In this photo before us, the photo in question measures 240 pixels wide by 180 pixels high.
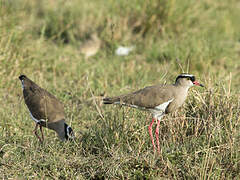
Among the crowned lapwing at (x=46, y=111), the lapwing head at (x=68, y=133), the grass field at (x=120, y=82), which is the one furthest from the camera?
the crowned lapwing at (x=46, y=111)

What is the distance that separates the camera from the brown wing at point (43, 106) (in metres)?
4.77

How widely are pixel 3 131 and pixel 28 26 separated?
3.09 metres

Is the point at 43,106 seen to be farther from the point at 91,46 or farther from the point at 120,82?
the point at 91,46

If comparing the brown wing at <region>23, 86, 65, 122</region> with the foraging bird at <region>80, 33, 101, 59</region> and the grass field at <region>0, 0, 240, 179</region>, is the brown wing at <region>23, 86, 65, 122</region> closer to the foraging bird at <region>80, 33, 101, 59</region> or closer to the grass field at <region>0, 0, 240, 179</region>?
the grass field at <region>0, 0, 240, 179</region>

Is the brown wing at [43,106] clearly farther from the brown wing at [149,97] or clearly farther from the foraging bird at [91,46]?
the foraging bird at [91,46]

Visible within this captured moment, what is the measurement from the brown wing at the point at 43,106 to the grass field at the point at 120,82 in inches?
9.7

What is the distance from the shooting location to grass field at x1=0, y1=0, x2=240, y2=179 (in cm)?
372

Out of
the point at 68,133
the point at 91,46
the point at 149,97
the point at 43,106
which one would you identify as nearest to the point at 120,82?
the point at 91,46

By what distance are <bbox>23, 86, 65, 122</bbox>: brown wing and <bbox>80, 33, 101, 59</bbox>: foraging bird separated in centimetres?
264

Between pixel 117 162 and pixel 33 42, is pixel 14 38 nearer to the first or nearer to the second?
pixel 33 42

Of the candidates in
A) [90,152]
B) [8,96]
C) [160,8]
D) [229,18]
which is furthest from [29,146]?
[229,18]

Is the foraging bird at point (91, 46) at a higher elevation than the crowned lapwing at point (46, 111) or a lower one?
higher

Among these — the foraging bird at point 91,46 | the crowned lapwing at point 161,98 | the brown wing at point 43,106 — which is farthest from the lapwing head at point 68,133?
the foraging bird at point 91,46

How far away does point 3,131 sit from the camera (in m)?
4.61
